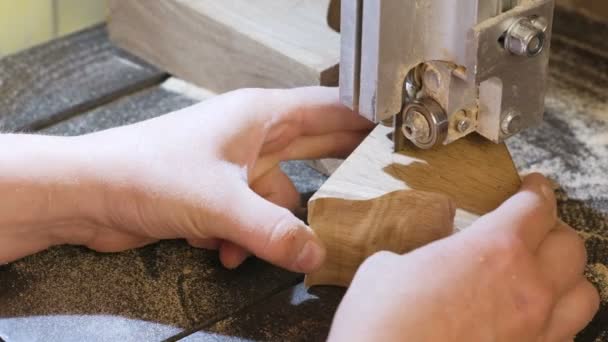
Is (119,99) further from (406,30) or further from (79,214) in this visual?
(406,30)

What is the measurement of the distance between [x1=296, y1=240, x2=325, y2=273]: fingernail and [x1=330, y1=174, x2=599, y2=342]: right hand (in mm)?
65

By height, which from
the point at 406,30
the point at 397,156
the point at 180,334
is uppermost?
the point at 406,30

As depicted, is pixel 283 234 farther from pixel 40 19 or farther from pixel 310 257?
pixel 40 19

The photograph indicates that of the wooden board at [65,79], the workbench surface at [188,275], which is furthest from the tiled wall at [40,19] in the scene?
the workbench surface at [188,275]

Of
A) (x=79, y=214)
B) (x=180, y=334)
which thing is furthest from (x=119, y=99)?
(x=180, y=334)

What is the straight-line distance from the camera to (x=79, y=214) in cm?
80

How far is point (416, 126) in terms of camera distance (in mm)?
735

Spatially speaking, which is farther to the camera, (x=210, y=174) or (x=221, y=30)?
(x=221, y=30)

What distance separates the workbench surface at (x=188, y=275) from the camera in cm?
76

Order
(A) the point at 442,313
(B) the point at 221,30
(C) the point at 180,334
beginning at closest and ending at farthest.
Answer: (A) the point at 442,313 → (C) the point at 180,334 → (B) the point at 221,30

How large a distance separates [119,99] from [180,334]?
43 centimetres

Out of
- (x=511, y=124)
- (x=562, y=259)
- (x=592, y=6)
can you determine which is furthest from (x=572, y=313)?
(x=592, y=6)

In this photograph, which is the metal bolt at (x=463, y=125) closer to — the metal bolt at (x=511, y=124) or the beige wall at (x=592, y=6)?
the metal bolt at (x=511, y=124)

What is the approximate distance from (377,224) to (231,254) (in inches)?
5.3
